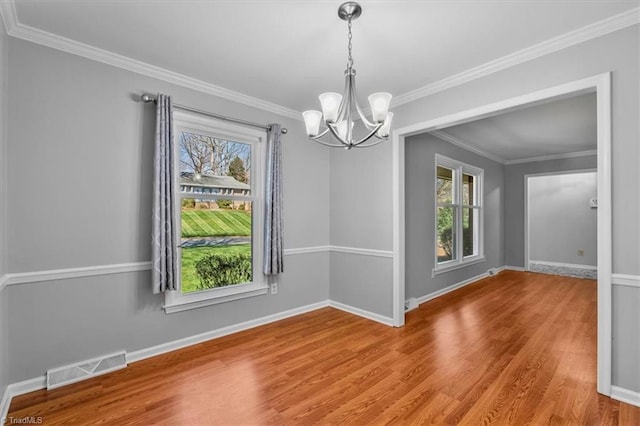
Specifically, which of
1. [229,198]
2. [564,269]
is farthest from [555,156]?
[229,198]

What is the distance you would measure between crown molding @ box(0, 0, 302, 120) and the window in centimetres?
322

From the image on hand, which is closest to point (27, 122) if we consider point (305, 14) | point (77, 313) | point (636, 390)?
point (77, 313)

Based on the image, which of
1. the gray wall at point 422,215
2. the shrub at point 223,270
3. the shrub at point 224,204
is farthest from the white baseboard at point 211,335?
the gray wall at point 422,215

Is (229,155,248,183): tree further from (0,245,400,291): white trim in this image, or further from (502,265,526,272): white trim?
(502,265,526,272): white trim

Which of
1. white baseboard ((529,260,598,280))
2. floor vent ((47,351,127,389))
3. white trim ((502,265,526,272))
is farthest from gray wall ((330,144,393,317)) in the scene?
white baseboard ((529,260,598,280))

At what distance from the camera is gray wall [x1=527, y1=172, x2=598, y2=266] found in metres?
6.80

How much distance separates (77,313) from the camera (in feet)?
7.93

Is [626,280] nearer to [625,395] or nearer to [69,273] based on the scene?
[625,395]

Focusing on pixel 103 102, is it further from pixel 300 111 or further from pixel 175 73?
pixel 300 111

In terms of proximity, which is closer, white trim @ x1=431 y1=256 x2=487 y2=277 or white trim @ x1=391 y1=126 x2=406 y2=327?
white trim @ x1=391 y1=126 x2=406 y2=327

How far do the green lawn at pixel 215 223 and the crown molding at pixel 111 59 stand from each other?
127cm

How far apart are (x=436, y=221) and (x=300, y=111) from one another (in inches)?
107

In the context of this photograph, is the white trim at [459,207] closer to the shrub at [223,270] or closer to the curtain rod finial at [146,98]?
the shrub at [223,270]

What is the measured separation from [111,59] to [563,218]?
9007 mm
